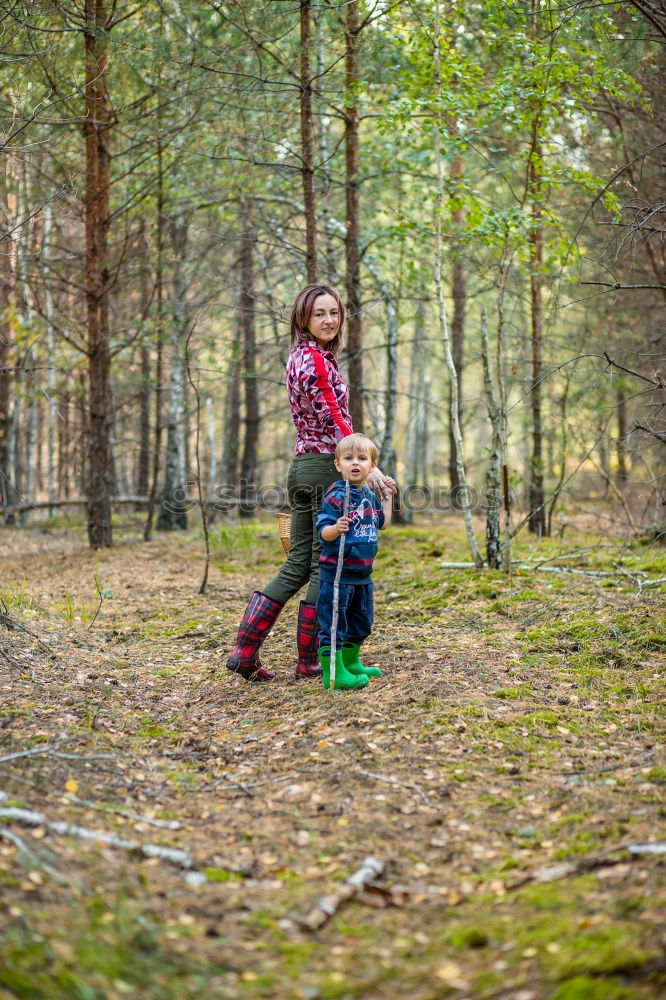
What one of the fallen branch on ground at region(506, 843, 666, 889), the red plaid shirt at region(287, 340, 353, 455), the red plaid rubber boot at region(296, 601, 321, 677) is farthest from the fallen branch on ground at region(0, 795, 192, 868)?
the red plaid shirt at region(287, 340, 353, 455)

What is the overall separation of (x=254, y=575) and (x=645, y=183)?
5.98 meters

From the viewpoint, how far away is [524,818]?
3148 mm

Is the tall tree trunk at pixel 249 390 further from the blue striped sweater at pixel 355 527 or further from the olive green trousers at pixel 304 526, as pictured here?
the blue striped sweater at pixel 355 527

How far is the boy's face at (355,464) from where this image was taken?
4.45 metres

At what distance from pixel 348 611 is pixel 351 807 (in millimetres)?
1501

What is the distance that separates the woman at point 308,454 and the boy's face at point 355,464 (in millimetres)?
269

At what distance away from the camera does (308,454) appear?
4.86 metres

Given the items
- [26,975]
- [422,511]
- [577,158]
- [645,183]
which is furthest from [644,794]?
[422,511]

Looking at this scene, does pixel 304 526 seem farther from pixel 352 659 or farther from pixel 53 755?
pixel 53 755

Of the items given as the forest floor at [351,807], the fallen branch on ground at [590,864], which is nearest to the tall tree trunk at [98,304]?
the forest floor at [351,807]

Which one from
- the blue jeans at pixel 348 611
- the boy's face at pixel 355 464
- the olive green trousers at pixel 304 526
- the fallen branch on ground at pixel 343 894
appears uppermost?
the boy's face at pixel 355 464

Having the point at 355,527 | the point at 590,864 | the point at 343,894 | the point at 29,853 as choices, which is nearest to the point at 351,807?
the point at 343,894

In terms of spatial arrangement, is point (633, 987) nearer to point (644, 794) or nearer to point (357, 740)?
point (644, 794)

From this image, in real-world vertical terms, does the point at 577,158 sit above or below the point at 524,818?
above
